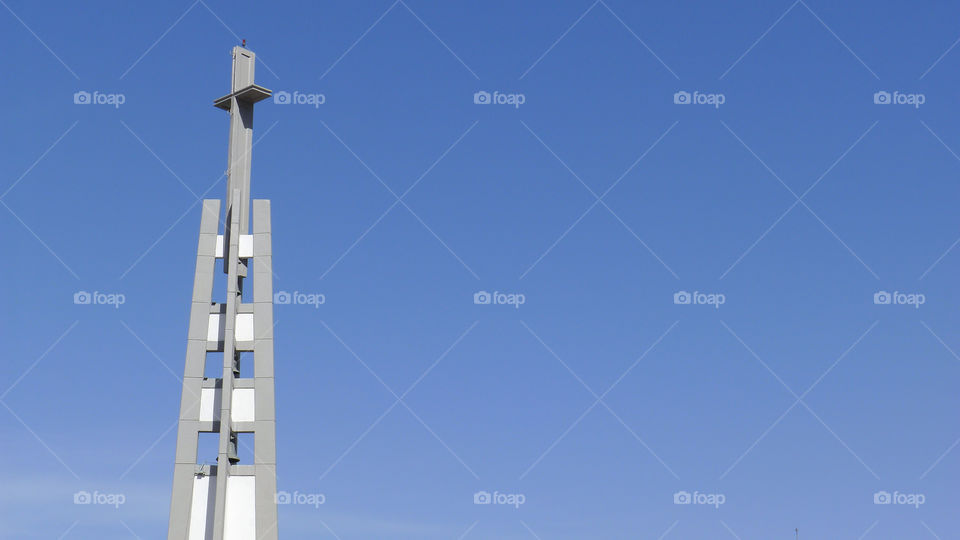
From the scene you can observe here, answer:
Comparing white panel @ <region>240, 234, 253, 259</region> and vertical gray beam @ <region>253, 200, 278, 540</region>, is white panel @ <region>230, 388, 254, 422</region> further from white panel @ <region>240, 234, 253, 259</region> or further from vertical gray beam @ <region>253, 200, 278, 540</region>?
white panel @ <region>240, 234, 253, 259</region>

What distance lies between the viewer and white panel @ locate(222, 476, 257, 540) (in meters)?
42.1

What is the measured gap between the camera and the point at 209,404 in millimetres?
43250

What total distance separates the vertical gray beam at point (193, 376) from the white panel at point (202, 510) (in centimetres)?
17

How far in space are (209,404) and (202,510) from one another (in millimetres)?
3430

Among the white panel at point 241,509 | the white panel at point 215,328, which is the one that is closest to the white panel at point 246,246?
the white panel at point 215,328

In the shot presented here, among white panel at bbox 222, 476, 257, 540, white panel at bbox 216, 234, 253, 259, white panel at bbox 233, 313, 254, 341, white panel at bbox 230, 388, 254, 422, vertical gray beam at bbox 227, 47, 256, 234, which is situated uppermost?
vertical gray beam at bbox 227, 47, 256, 234

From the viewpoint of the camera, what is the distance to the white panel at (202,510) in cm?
4222

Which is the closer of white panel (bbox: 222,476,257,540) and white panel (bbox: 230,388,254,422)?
white panel (bbox: 222,476,257,540)

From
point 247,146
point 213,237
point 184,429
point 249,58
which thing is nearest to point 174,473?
point 184,429

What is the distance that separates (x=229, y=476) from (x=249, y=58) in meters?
14.5

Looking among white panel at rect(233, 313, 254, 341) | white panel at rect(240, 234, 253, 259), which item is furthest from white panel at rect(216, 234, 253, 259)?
white panel at rect(233, 313, 254, 341)

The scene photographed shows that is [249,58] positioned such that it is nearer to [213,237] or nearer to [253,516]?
[213,237]

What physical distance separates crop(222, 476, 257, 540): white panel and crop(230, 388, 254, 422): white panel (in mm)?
1945

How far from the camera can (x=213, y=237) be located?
44781 millimetres
